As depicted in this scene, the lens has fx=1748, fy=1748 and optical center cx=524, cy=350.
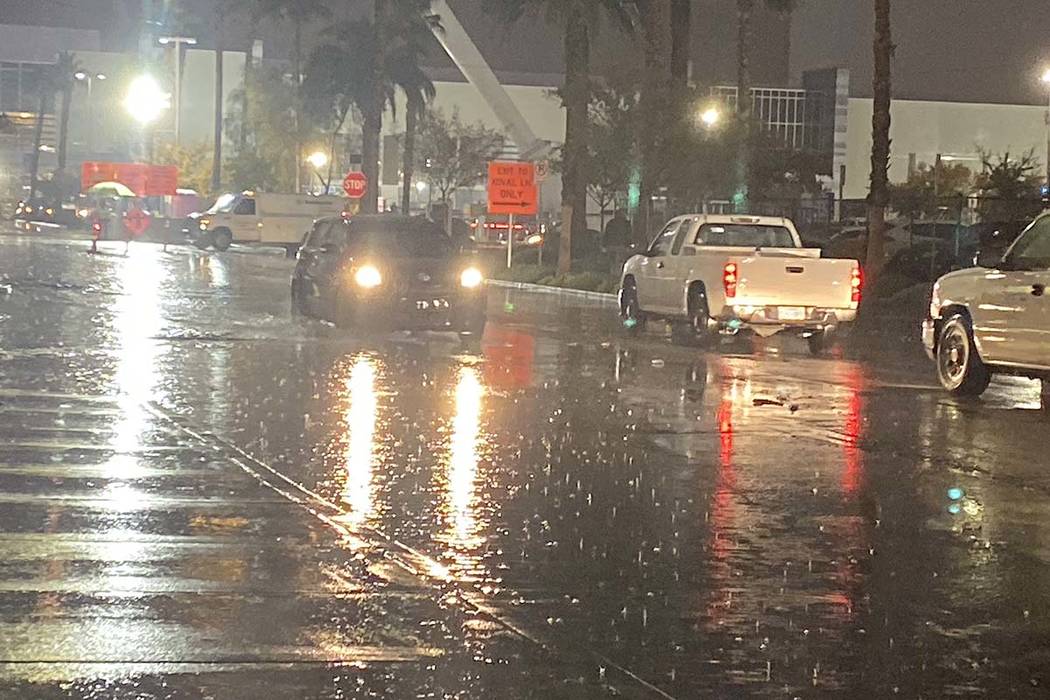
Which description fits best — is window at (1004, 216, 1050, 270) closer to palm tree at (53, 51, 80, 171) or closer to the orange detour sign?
the orange detour sign

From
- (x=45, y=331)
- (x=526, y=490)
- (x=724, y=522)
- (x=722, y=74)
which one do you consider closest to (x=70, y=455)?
(x=526, y=490)

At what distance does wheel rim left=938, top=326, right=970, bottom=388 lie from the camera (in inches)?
707

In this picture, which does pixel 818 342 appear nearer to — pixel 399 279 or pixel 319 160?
pixel 399 279

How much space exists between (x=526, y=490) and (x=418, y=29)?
5711cm

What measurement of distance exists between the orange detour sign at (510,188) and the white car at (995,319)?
2643 centimetres

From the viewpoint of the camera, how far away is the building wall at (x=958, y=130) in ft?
346

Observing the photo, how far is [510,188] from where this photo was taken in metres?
44.7

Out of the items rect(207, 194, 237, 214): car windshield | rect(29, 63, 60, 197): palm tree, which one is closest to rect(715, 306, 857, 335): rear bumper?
rect(207, 194, 237, 214): car windshield

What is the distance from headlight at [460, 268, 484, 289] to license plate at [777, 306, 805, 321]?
4126mm

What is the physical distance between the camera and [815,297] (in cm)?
2353

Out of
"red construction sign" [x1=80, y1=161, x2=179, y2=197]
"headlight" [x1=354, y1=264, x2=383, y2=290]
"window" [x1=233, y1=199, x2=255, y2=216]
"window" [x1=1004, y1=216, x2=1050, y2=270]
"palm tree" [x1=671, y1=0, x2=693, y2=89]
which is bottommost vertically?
"headlight" [x1=354, y1=264, x2=383, y2=290]

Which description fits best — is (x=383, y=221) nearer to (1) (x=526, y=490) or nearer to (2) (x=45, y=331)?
(2) (x=45, y=331)

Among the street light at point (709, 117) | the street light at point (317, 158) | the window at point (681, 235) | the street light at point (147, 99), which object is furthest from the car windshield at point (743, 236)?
the street light at point (317, 158)

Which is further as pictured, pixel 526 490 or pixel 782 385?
pixel 782 385
